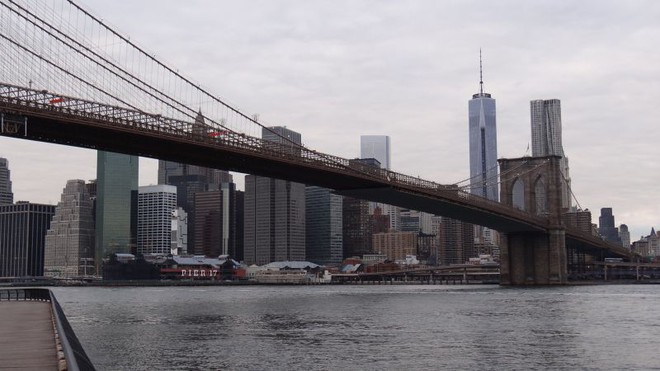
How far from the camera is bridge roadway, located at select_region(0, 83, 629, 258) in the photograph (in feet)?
153

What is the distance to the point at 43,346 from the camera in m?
17.5

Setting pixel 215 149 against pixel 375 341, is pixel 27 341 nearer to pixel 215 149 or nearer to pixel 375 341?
pixel 375 341

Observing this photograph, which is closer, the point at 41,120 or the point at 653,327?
Result: the point at 653,327

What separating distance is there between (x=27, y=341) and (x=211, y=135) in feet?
135

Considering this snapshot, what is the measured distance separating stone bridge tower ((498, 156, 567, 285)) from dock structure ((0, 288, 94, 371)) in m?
86.4

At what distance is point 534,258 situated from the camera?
10731 cm

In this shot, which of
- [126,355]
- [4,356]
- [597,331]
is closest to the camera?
[4,356]

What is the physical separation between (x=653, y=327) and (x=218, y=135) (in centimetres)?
3527

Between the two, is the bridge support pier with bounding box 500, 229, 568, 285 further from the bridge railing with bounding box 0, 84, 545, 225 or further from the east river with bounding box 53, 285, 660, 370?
the east river with bounding box 53, 285, 660, 370

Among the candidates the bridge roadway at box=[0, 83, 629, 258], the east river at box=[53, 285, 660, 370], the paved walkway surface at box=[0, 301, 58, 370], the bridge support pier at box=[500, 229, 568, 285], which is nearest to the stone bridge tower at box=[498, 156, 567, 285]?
the bridge support pier at box=[500, 229, 568, 285]

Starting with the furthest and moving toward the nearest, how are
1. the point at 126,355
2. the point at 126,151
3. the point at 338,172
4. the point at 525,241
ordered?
the point at 525,241, the point at 338,172, the point at 126,151, the point at 126,355

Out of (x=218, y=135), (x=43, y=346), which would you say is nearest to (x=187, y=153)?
(x=218, y=135)

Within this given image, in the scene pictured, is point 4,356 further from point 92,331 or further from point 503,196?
point 503,196

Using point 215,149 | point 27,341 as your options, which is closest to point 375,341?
point 27,341
